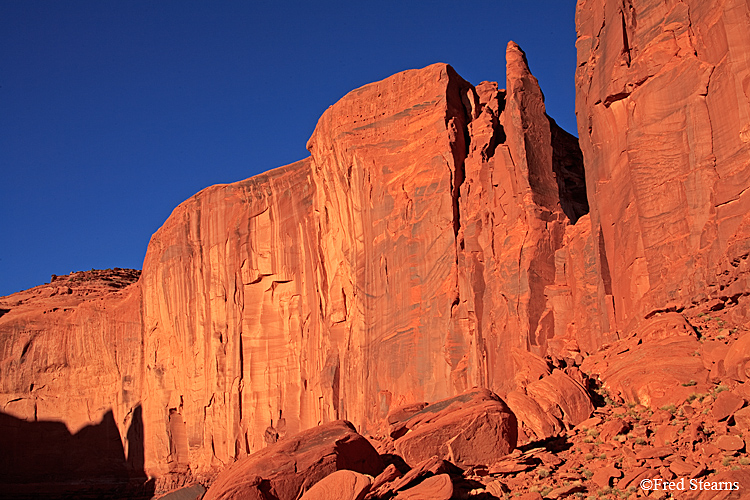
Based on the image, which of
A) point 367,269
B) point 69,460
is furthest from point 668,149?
point 69,460

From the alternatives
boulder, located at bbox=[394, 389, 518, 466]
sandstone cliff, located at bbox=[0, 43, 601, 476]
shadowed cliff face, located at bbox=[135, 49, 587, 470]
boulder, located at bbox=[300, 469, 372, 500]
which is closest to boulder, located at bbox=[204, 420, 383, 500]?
boulder, located at bbox=[300, 469, 372, 500]

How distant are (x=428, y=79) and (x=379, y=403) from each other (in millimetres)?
14163

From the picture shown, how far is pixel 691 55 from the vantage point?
A: 19.9m

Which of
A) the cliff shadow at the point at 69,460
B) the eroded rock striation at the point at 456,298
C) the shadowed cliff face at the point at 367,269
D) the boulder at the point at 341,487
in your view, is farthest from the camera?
the cliff shadow at the point at 69,460

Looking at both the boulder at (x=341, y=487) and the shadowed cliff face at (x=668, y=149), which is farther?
the shadowed cliff face at (x=668, y=149)

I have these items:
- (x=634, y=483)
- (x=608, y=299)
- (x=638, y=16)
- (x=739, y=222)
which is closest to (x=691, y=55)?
(x=638, y=16)

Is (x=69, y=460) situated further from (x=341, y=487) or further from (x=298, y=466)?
(x=341, y=487)

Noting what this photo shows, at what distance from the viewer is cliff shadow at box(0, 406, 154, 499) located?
1922 inches

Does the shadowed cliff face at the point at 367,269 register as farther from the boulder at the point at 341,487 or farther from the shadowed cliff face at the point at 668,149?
the boulder at the point at 341,487

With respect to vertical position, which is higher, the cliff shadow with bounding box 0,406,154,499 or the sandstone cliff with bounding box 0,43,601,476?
the sandstone cliff with bounding box 0,43,601,476

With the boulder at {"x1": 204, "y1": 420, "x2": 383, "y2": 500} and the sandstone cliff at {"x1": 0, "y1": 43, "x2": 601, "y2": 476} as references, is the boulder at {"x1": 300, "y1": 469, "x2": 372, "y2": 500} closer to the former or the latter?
the boulder at {"x1": 204, "y1": 420, "x2": 383, "y2": 500}

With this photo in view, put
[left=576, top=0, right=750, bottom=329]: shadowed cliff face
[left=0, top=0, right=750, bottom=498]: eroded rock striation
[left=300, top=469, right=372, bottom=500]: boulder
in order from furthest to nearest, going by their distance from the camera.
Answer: [left=576, top=0, right=750, bottom=329]: shadowed cliff face → [left=0, top=0, right=750, bottom=498]: eroded rock striation → [left=300, top=469, right=372, bottom=500]: boulder

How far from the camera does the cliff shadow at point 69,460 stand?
48812 mm

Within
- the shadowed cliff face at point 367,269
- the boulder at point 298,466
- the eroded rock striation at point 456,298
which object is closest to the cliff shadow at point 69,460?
the eroded rock striation at point 456,298
